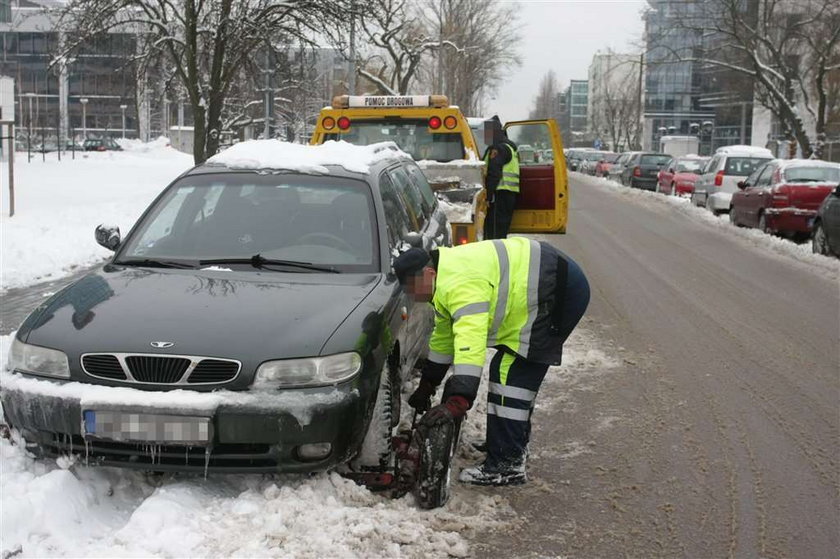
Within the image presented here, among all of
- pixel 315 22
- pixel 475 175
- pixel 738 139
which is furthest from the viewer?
pixel 738 139

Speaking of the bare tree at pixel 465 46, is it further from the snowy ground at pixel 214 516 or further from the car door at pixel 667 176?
the snowy ground at pixel 214 516

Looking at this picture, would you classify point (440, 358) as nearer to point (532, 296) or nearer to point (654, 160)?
point (532, 296)

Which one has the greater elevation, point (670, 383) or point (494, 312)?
point (494, 312)

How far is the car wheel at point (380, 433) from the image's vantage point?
4562 mm

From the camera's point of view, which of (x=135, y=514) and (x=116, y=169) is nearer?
(x=135, y=514)

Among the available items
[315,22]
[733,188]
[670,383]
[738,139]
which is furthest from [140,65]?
[738,139]

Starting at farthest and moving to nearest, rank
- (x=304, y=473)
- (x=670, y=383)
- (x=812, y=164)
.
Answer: (x=812, y=164), (x=670, y=383), (x=304, y=473)

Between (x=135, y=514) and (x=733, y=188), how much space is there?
2091 centimetres

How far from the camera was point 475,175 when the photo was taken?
35.4ft

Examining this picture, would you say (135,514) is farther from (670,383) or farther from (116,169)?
(116,169)

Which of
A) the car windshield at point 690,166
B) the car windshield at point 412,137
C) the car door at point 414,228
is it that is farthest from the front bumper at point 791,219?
the car windshield at point 690,166

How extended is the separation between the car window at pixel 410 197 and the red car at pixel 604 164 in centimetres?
4673

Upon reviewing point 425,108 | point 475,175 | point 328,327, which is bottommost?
point 328,327

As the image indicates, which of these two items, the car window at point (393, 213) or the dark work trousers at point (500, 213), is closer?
the car window at point (393, 213)
